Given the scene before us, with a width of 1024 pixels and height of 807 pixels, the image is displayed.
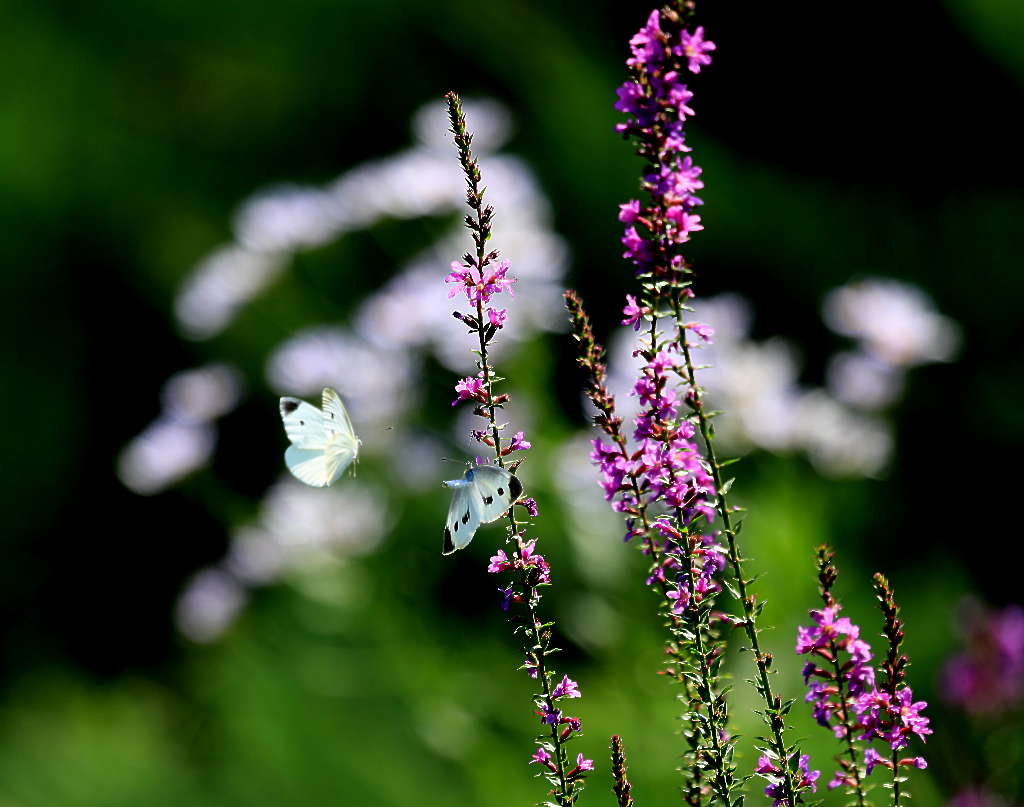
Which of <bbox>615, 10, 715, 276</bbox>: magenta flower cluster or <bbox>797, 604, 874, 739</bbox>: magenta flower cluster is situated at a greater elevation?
<bbox>615, 10, 715, 276</bbox>: magenta flower cluster

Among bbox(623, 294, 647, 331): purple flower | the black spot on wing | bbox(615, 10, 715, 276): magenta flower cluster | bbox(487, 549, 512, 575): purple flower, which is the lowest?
bbox(487, 549, 512, 575): purple flower

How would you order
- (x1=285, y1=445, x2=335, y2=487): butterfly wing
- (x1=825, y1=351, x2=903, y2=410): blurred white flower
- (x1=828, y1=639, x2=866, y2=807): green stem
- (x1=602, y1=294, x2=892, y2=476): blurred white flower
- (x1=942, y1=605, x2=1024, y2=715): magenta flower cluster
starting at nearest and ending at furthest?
(x1=828, y1=639, x2=866, y2=807): green stem < (x1=285, y1=445, x2=335, y2=487): butterfly wing < (x1=942, y1=605, x2=1024, y2=715): magenta flower cluster < (x1=602, y1=294, x2=892, y2=476): blurred white flower < (x1=825, y1=351, x2=903, y2=410): blurred white flower

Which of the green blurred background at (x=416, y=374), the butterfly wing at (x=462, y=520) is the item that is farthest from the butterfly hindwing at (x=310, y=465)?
the green blurred background at (x=416, y=374)

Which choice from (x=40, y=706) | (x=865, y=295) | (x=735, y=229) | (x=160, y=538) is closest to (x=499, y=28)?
(x=735, y=229)

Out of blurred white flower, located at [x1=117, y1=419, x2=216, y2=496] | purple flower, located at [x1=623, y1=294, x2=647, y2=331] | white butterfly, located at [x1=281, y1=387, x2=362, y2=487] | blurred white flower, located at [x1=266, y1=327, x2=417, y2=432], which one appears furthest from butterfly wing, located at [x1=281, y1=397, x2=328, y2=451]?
blurred white flower, located at [x1=117, y1=419, x2=216, y2=496]

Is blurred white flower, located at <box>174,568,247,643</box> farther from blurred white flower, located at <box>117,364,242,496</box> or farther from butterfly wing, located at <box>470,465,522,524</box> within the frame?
butterfly wing, located at <box>470,465,522,524</box>

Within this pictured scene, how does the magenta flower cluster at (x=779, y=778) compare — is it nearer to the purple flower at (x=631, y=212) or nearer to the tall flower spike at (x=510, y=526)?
the tall flower spike at (x=510, y=526)

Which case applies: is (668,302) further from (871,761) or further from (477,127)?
(477,127)

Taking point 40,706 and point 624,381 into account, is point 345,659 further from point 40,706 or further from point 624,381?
point 40,706
